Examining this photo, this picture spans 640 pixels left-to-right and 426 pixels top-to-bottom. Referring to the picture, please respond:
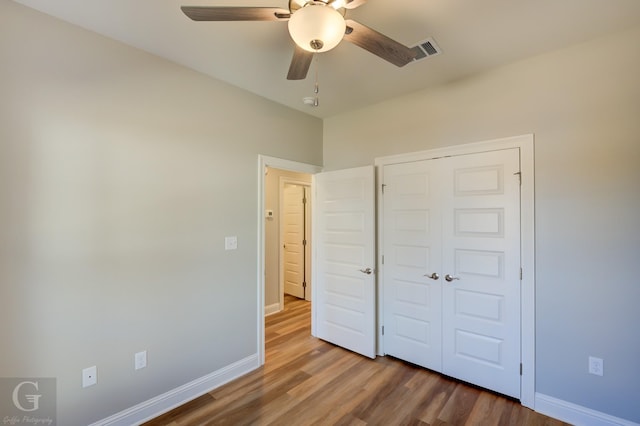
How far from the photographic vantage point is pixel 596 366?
2.04 m

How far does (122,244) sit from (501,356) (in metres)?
3.10

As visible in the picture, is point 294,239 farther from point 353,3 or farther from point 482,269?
point 353,3

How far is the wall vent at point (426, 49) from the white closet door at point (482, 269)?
36.4 inches

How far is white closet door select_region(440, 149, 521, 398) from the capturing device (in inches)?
93.1

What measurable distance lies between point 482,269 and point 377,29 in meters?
2.08

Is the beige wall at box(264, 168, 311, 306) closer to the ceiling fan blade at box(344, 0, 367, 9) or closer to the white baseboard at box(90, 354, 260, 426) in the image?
the white baseboard at box(90, 354, 260, 426)

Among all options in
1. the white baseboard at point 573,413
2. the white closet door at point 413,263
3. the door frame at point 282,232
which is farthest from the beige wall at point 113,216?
the white baseboard at point 573,413

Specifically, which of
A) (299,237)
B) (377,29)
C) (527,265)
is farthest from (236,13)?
(299,237)

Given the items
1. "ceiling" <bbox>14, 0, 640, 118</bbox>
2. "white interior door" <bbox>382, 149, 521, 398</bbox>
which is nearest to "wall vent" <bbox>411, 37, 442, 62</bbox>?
"ceiling" <bbox>14, 0, 640, 118</bbox>

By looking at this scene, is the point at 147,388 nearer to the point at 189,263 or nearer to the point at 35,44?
the point at 189,263

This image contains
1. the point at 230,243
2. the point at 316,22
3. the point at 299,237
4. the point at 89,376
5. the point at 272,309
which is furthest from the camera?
the point at 299,237

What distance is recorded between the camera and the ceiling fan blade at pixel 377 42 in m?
1.44

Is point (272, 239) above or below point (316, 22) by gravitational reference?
below

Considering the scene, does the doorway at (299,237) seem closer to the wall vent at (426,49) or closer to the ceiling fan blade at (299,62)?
the wall vent at (426,49)
